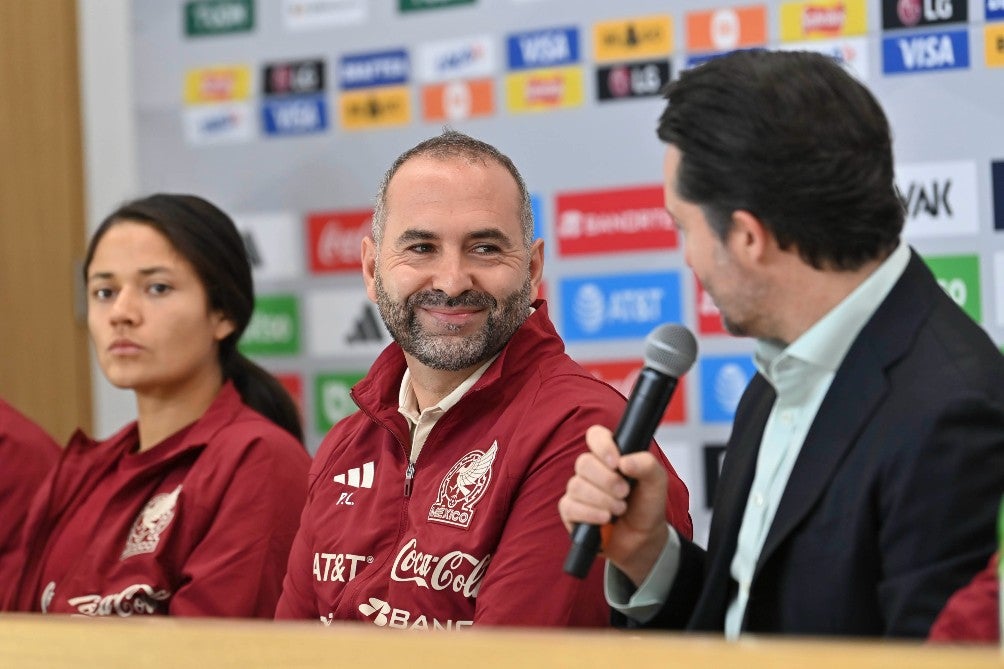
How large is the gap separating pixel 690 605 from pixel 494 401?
1.65 feet

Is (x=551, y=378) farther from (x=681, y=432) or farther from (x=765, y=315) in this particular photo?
(x=681, y=432)

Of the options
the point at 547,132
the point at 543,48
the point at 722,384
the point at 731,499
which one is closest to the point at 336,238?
the point at 547,132

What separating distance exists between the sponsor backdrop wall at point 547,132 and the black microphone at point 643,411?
1.69 m

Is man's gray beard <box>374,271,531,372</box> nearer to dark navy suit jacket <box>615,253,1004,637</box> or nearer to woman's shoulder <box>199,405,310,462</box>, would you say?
woman's shoulder <box>199,405,310,462</box>

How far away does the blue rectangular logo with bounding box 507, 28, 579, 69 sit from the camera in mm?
3436

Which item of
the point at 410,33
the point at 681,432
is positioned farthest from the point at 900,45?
the point at 410,33

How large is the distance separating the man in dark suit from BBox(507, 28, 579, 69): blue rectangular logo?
1.89m

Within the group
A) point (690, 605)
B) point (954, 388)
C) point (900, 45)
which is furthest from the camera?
point (900, 45)

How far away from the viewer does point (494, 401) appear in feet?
6.90

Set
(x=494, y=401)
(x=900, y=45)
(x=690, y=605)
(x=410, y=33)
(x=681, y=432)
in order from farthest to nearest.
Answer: (x=410, y=33), (x=681, y=432), (x=900, y=45), (x=494, y=401), (x=690, y=605)

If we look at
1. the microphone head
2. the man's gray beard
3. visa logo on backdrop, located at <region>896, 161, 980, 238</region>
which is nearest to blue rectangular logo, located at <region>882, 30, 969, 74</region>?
visa logo on backdrop, located at <region>896, 161, 980, 238</region>

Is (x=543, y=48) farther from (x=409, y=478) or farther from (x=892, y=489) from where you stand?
(x=892, y=489)

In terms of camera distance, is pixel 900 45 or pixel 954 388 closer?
pixel 954 388

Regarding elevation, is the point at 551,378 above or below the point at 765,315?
below
